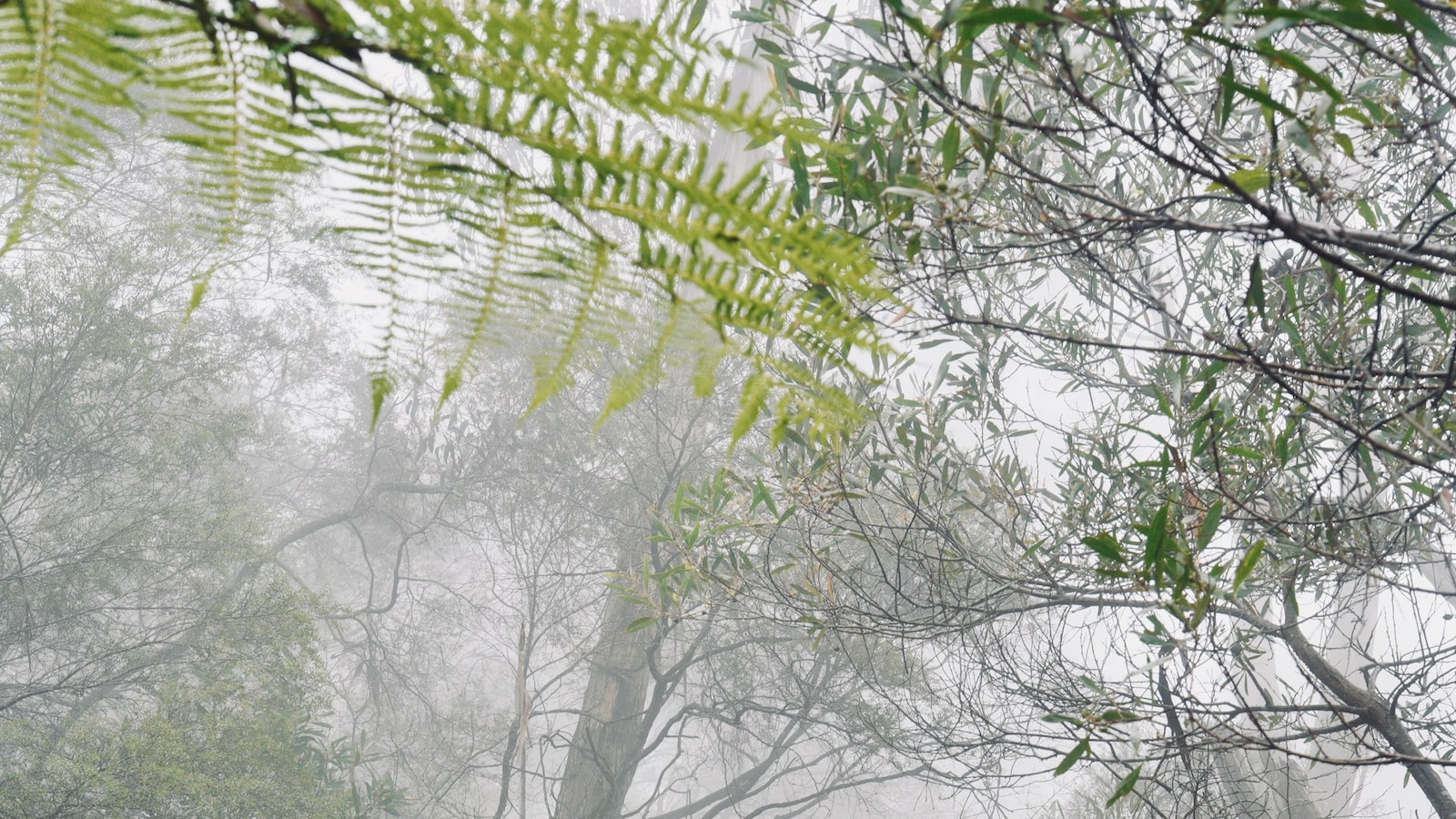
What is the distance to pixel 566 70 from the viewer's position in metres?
0.33

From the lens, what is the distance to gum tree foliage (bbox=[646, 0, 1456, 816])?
79cm

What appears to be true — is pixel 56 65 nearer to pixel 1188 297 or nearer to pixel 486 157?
pixel 486 157

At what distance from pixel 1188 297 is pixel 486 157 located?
9.16 ft

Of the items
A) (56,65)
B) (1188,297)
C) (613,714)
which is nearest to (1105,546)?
(56,65)

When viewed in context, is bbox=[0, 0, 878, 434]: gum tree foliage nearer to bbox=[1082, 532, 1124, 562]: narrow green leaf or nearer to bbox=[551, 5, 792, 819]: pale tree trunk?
bbox=[1082, 532, 1124, 562]: narrow green leaf

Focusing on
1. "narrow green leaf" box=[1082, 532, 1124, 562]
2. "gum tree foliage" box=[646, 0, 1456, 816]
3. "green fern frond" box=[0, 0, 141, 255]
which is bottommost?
"green fern frond" box=[0, 0, 141, 255]

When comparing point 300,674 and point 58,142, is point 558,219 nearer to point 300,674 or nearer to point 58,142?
point 58,142

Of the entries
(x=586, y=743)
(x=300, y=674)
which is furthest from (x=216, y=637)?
(x=586, y=743)

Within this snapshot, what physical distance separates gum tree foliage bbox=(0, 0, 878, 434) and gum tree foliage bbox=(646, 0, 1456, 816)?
0.15 meters

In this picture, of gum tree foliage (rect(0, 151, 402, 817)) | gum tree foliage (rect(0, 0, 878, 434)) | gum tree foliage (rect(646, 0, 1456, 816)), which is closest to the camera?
gum tree foliage (rect(0, 0, 878, 434))

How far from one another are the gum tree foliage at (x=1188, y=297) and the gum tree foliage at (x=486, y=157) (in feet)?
0.50

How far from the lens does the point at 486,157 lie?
0.37 metres

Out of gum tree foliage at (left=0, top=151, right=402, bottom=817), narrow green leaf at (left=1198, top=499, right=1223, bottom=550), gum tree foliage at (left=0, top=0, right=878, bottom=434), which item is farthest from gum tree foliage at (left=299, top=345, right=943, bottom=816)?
gum tree foliage at (left=0, top=0, right=878, bottom=434)

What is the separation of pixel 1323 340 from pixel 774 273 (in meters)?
1.61
